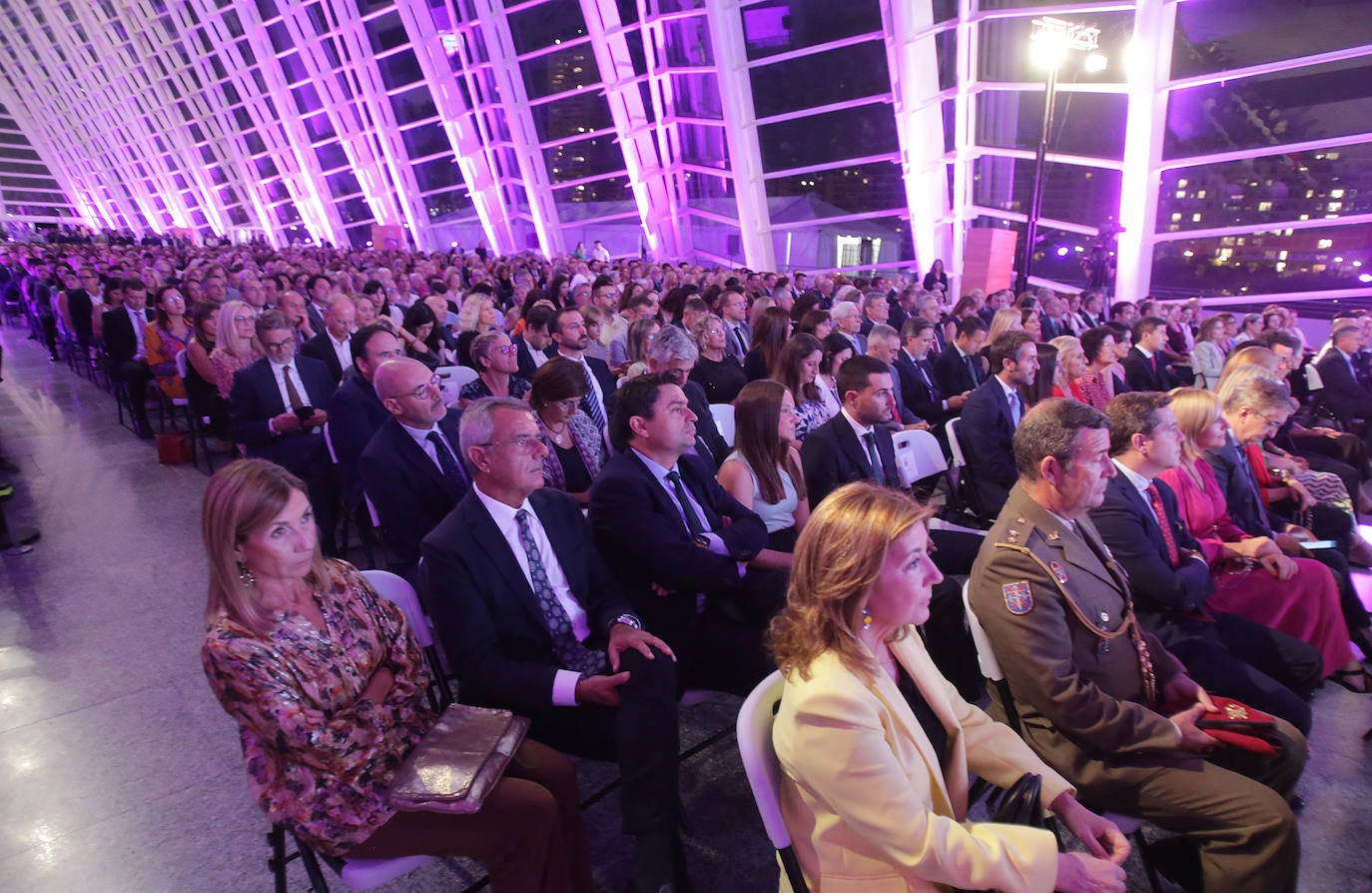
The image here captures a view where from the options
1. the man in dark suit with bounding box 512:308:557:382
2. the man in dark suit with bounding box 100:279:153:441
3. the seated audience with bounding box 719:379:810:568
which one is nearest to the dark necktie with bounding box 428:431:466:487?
the seated audience with bounding box 719:379:810:568

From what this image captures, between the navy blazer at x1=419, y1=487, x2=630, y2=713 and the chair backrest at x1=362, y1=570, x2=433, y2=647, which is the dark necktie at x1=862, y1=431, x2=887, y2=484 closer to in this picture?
the navy blazer at x1=419, y1=487, x2=630, y2=713

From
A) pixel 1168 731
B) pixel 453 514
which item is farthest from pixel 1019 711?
pixel 453 514

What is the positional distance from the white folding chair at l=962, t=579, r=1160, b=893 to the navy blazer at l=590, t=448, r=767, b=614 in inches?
33.3

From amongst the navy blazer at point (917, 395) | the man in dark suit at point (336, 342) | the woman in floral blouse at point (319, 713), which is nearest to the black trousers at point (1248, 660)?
the woman in floral blouse at point (319, 713)

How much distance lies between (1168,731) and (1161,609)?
2.68 feet

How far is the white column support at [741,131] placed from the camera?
12797 millimetres

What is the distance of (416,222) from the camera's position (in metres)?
21.2

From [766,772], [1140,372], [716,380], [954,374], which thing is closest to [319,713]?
[766,772]

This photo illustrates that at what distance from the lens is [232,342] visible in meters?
4.88

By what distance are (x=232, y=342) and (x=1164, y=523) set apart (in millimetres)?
5489

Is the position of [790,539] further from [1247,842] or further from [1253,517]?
[1253,517]

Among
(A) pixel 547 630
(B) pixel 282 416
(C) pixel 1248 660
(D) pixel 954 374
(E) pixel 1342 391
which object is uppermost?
(B) pixel 282 416

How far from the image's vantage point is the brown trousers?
1.69 m

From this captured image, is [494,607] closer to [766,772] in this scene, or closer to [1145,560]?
[766,772]
